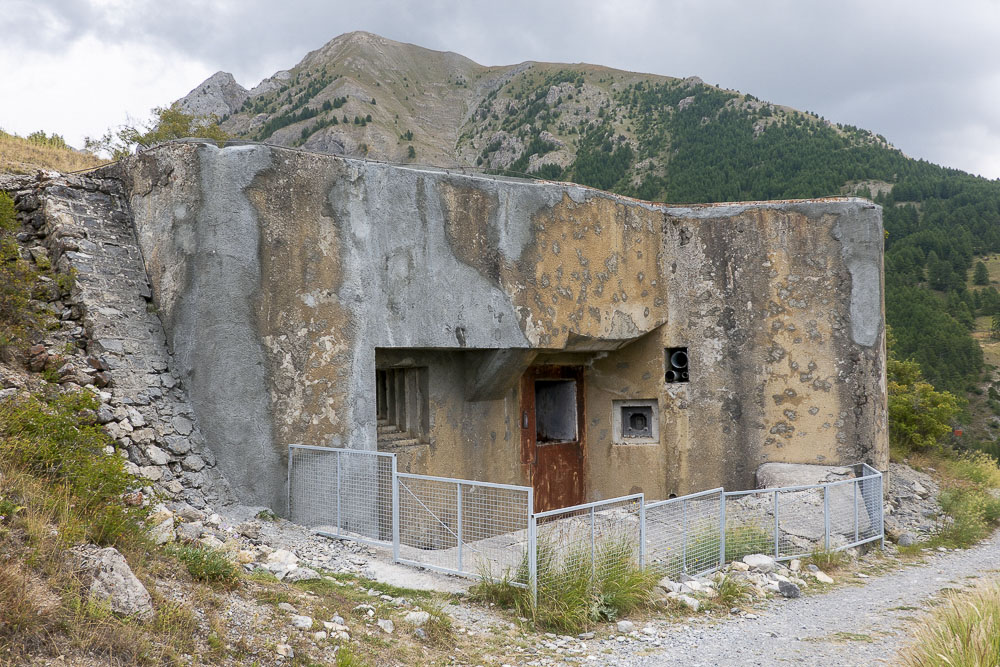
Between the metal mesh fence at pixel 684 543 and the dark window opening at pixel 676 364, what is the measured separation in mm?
4247

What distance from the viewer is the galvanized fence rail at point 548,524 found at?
23.8 ft

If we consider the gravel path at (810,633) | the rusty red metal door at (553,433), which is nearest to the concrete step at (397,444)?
the rusty red metal door at (553,433)

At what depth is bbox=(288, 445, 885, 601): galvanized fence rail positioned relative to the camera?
23.8ft

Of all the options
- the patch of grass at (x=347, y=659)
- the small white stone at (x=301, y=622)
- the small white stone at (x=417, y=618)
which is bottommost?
the small white stone at (x=417, y=618)

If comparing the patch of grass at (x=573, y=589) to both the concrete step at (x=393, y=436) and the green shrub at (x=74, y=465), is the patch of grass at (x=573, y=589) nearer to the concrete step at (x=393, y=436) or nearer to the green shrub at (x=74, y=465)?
the green shrub at (x=74, y=465)

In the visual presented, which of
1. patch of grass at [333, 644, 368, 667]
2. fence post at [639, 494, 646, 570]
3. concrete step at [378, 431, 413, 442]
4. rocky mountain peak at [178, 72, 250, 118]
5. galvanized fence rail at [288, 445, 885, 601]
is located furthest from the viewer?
rocky mountain peak at [178, 72, 250, 118]

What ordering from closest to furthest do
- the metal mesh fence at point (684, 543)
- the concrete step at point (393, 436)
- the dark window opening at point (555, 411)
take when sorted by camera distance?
the metal mesh fence at point (684, 543)
the concrete step at point (393, 436)
the dark window opening at point (555, 411)

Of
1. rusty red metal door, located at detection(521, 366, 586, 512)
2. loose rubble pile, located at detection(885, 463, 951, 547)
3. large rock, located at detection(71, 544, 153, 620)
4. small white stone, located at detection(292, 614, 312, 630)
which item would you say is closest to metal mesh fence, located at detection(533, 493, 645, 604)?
small white stone, located at detection(292, 614, 312, 630)

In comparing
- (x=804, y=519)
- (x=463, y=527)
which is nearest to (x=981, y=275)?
(x=804, y=519)

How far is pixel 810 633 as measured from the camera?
23.2 ft

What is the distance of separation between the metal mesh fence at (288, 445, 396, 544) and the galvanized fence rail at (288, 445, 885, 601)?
12 millimetres

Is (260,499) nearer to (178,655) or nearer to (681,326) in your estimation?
(178,655)

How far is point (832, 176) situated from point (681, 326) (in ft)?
116

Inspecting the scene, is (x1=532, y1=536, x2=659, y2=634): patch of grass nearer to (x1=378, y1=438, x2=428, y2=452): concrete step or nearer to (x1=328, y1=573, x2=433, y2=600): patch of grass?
(x1=328, y1=573, x2=433, y2=600): patch of grass
